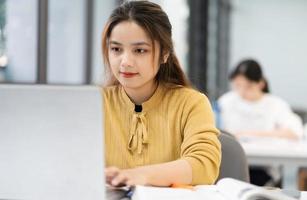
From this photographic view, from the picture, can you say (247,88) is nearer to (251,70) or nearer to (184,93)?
(251,70)

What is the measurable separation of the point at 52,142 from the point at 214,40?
239 inches

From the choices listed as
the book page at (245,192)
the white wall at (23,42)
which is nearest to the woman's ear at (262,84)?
the white wall at (23,42)

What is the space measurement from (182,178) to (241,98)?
9.12 feet

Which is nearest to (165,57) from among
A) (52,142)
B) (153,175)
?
(153,175)

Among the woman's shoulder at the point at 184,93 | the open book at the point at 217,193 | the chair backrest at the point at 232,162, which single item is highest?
the woman's shoulder at the point at 184,93

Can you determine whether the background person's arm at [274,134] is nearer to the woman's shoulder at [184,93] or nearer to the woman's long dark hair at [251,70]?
the woman's long dark hair at [251,70]

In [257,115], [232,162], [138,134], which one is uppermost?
[138,134]

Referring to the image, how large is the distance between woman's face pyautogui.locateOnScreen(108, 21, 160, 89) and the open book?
33 centimetres

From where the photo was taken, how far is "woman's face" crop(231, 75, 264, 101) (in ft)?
13.7

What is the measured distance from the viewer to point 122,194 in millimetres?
1409

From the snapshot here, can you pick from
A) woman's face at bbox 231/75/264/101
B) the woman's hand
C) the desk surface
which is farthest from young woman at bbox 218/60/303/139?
the woman's hand

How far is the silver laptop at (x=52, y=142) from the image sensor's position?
3.67 feet

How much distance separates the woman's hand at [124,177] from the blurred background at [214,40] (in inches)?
92.2

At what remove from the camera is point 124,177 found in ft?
4.63
